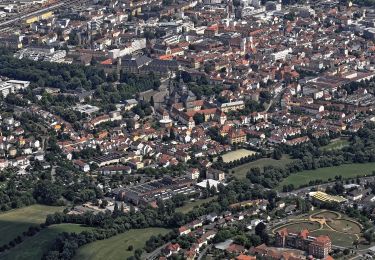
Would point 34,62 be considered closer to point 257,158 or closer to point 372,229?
point 257,158

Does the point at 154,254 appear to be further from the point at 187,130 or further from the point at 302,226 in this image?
the point at 187,130

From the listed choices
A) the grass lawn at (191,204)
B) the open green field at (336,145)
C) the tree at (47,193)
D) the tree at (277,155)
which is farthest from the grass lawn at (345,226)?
the tree at (47,193)

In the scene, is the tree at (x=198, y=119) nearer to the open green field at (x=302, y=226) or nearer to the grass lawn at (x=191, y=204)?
the grass lawn at (x=191, y=204)

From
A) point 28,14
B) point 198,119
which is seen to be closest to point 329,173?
point 198,119

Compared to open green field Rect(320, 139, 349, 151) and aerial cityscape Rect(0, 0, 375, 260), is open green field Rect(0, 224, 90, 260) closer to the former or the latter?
aerial cityscape Rect(0, 0, 375, 260)

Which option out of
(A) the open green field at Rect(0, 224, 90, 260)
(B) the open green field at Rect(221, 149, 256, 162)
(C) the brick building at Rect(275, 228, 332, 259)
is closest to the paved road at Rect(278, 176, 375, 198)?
(C) the brick building at Rect(275, 228, 332, 259)

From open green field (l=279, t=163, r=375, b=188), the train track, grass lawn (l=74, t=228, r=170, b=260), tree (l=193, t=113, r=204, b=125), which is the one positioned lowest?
the train track
